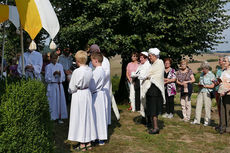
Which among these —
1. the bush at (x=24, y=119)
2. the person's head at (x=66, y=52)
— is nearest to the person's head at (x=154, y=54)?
the bush at (x=24, y=119)

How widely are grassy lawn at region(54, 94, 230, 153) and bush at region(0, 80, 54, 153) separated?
1.75 metres

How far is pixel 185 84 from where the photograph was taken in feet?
32.1

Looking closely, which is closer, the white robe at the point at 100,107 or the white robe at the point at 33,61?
the white robe at the point at 100,107

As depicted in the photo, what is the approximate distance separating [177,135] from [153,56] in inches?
92.4

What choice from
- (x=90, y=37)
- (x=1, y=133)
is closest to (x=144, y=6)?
(x=90, y=37)

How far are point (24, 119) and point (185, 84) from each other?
662 cm

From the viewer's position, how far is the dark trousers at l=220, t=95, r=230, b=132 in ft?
27.0

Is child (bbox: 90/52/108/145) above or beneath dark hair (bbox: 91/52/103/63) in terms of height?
beneath

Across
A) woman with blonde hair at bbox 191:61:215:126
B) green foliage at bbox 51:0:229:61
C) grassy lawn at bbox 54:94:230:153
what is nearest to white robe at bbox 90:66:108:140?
grassy lawn at bbox 54:94:230:153

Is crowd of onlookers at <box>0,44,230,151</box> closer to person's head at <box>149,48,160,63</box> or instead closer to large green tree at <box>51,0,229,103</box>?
person's head at <box>149,48,160,63</box>

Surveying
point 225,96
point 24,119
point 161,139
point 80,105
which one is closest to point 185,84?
point 225,96

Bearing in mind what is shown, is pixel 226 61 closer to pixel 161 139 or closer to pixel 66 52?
pixel 161 139

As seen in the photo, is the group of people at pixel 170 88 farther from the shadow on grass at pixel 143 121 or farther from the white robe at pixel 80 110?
the white robe at pixel 80 110

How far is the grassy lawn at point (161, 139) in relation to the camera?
672cm
